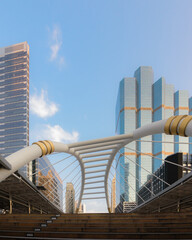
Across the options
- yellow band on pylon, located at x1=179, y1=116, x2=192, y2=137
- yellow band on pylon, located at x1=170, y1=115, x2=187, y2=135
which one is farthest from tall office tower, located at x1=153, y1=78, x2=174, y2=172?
yellow band on pylon, located at x1=179, y1=116, x2=192, y2=137

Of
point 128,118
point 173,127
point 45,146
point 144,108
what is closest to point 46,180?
point 45,146

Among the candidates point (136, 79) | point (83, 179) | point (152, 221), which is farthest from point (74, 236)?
point (136, 79)

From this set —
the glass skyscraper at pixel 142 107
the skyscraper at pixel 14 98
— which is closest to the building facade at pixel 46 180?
the skyscraper at pixel 14 98

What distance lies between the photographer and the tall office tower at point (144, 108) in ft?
508

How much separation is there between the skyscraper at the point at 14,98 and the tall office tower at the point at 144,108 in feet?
272

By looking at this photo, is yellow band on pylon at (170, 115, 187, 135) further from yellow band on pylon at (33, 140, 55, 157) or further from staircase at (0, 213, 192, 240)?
yellow band on pylon at (33, 140, 55, 157)

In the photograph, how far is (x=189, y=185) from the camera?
→ 36.9 feet

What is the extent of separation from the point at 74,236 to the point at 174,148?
160 meters

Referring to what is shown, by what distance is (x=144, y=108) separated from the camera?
171 metres

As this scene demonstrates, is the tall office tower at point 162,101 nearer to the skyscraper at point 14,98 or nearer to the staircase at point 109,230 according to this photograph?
the skyscraper at point 14,98

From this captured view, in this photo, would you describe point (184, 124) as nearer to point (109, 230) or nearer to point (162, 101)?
point (109, 230)

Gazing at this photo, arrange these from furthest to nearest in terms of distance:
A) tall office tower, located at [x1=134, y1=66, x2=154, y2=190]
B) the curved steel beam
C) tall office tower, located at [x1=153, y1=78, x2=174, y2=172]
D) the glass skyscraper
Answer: tall office tower, located at [x1=153, y1=78, x2=174, y2=172], the glass skyscraper, tall office tower, located at [x1=134, y1=66, x2=154, y2=190], the curved steel beam

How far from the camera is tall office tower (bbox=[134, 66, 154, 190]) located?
15475 centimetres

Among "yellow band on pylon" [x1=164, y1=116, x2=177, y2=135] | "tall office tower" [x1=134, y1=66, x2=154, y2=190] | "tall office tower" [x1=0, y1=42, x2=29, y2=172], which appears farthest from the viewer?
"tall office tower" [x1=134, y1=66, x2=154, y2=190]
